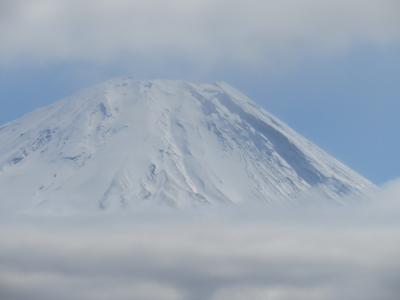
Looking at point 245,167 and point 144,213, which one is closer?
point 144,213

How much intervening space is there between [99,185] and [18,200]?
13570 mm

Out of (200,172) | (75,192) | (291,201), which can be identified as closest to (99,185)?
(75,192)

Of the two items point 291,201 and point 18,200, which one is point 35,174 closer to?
point 18,200

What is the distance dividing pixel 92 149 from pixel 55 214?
19.2 m

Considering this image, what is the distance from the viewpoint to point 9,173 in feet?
651

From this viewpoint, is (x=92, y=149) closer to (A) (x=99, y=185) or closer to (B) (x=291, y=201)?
(A) (x=99, y=185)

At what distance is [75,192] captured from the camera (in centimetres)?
18788

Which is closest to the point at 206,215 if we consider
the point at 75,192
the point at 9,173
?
the point at 75,192

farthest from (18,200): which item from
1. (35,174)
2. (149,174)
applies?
(149,174)

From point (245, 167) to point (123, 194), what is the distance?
25.1 meters

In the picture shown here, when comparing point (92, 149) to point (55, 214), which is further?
point (92, 149)

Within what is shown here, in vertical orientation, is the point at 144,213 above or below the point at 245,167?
below

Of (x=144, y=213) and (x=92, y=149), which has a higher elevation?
Result: (x=92, y=149)

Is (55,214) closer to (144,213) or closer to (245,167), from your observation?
(144,213)
